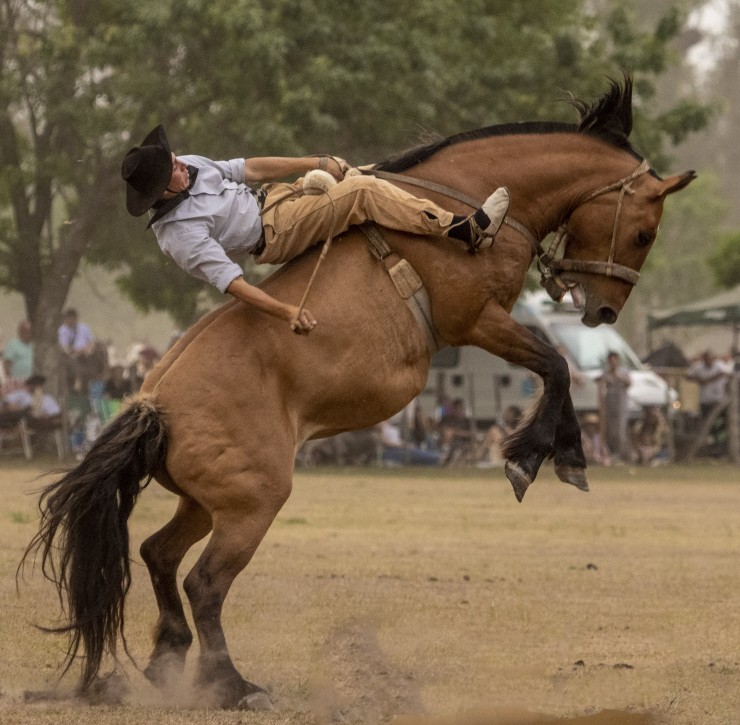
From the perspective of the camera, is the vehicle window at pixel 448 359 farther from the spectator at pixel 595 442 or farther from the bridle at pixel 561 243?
the bridle at pixel 561 243

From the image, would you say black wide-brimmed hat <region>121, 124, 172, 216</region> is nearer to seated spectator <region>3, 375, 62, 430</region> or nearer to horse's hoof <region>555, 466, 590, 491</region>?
horse's hoof <region>555, 466, 590, 491</region>

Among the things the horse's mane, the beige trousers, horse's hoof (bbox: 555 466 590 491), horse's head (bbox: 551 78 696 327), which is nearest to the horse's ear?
horse's head (bbox: 551 78 696 327)

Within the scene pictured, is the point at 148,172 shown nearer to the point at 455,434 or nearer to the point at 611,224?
the point at 611,224

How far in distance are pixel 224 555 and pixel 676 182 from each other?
286cm

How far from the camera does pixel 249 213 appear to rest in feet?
24.1

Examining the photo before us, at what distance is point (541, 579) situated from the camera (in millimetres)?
11078

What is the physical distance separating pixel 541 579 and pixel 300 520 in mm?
4657

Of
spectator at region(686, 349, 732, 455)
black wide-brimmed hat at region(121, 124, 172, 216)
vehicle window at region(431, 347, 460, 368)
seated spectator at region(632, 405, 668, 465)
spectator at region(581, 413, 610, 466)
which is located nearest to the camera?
black wide-brimmed hat at region(121, 124, 172, 216)

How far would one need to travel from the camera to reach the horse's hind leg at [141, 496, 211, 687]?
7.05 meters

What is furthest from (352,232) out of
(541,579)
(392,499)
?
(392,499)

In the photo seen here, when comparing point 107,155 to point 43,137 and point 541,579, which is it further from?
point 541,579

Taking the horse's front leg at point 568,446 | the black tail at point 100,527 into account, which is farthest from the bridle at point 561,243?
the black tail at point 100,527

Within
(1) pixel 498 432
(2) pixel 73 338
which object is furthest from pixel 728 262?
(2) pixel 73 338

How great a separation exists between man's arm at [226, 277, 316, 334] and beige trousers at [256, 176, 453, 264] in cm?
50
